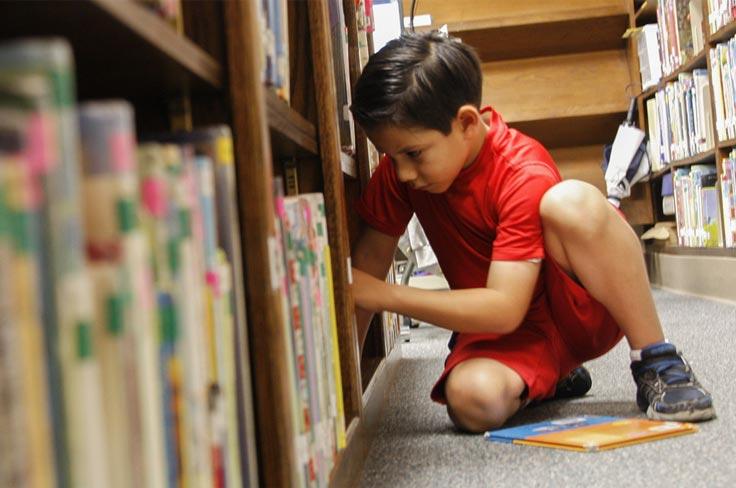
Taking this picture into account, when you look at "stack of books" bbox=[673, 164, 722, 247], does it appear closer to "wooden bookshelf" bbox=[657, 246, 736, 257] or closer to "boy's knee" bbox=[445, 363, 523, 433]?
"wooden bookshelf" bbox=[657, 246, 736, 257]

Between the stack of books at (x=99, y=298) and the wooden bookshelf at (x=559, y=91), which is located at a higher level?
the wooden bookshelf at (x=559, y=91)

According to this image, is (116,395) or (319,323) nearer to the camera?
(116,395)

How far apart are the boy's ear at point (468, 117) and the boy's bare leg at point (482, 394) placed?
13.8 inches

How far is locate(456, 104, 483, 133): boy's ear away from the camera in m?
1.31

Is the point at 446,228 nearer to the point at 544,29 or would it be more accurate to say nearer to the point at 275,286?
the point at 275,286

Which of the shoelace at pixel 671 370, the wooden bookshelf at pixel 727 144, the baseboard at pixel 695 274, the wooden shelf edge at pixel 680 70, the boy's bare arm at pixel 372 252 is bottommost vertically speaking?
the baseboard at pixel 695 274

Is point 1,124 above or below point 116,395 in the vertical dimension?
above

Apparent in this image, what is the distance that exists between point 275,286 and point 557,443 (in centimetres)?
58

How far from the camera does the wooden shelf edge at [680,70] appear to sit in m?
3.11

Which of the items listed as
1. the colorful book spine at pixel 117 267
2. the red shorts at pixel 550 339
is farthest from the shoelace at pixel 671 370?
the colorful book spine at pixel 117 267

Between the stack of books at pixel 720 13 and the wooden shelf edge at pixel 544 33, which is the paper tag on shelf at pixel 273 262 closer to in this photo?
the stack of books at pixel 720 13

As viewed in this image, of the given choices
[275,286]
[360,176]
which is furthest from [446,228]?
[275,286]

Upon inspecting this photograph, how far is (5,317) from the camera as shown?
296 mm

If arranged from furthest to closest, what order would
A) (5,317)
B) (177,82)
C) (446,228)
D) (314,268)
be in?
(446,228) < (314,268) < (177,82) < (5,317)
